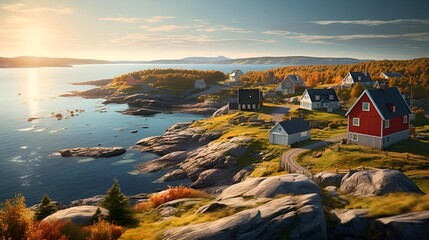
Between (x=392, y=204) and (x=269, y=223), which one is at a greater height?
(x=392, y=204)

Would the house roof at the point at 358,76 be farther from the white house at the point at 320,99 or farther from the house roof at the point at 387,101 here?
the house roof at the point at 387,101

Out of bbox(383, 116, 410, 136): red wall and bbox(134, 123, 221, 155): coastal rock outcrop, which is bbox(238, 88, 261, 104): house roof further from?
→ bbox(383, 116, 410, 136): red wall

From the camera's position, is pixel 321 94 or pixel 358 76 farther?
pixel 358 76

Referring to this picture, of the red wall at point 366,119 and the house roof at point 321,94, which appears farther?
the house roof at point 321,94

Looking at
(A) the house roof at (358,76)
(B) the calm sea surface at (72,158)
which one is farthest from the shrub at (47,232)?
(A) the house roof at (358,76)

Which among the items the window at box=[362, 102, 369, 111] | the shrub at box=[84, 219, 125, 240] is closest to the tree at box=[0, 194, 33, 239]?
the shrub at box=[84, 219, 125, 240]

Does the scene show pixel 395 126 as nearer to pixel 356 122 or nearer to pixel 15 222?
pixel 356 122

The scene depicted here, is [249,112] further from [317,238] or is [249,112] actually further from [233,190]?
[317,238]

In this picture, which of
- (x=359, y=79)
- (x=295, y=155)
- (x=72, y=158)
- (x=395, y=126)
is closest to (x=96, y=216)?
(x=295, y=155)
